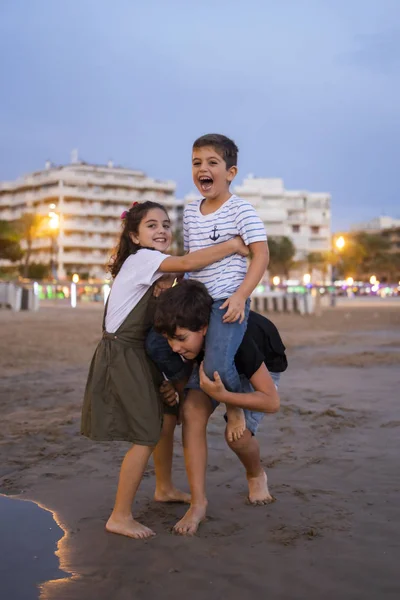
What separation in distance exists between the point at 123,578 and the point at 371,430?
3126 mm

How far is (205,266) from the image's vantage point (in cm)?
361

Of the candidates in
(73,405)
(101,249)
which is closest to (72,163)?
(101,249)

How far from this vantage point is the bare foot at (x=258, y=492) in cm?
386

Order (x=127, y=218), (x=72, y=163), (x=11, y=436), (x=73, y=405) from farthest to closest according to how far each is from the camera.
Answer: (x=72, y=163) → (x=73, y=405) → (x=11, y=436) → (x=127, y=218)

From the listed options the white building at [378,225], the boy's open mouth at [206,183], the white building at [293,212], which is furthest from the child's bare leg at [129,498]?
the white building at [378,225]

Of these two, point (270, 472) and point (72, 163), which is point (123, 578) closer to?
point (270, 472)

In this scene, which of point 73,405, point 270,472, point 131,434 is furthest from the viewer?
point 73,405

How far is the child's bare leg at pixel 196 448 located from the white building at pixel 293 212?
317ft

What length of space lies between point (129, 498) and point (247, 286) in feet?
3.46

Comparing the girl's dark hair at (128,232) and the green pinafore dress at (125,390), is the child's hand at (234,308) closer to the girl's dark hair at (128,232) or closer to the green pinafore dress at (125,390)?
the green pinafore dress at (125,390)

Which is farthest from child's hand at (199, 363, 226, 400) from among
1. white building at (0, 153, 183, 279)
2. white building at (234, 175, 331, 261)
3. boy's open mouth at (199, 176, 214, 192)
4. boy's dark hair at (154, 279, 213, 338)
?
white building at (234, 175, 331, 261)

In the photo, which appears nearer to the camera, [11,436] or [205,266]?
[205,266]

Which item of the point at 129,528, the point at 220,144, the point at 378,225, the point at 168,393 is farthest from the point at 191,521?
the point at 378,225

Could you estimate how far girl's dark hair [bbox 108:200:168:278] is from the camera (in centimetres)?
380
